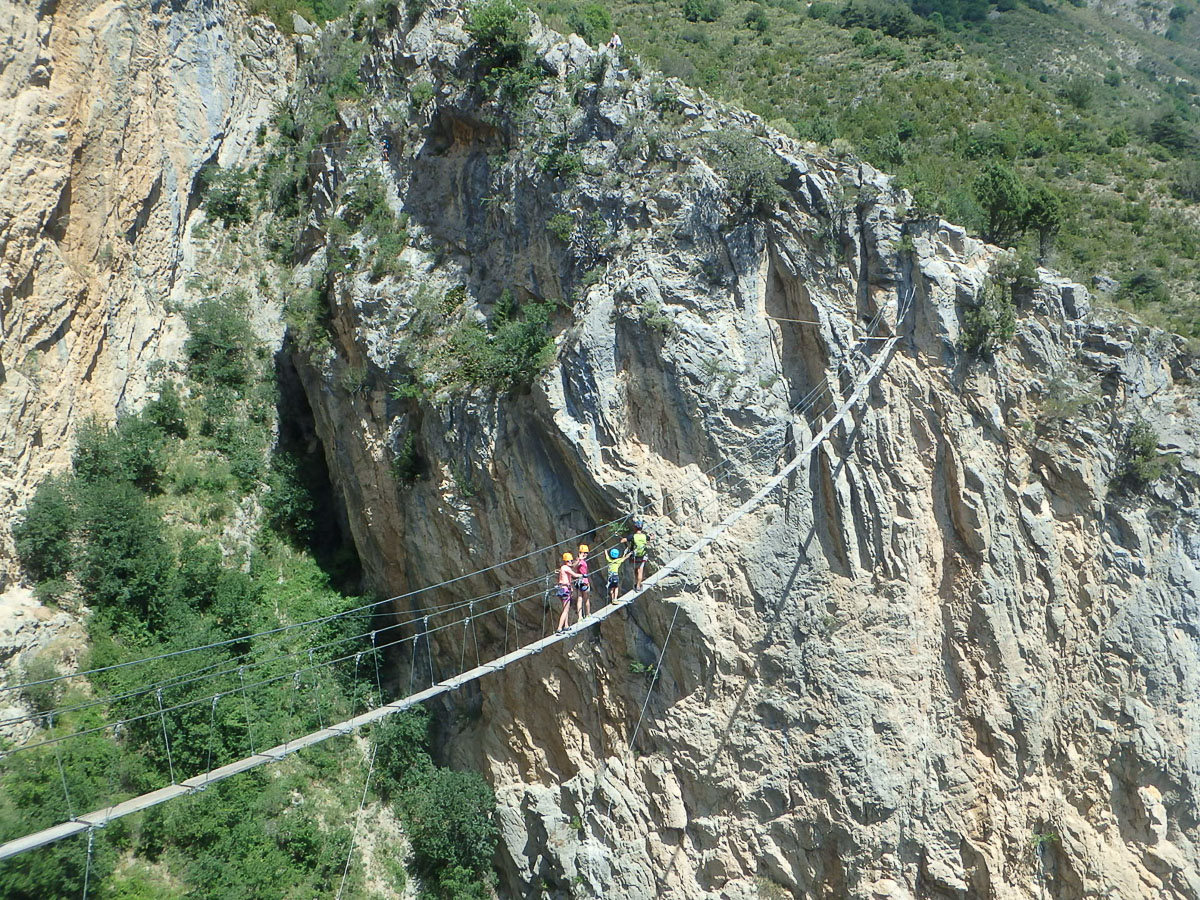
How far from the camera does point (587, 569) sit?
1203 cm

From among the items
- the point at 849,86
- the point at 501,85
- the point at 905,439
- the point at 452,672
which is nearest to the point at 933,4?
the point at 849,86

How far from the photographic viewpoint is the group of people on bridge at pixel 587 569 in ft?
38.7

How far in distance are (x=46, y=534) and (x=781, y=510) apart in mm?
11369

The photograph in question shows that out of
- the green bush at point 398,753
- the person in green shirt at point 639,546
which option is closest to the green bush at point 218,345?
the green bush at point 398,753

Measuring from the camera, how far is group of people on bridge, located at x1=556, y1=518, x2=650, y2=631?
1178 centimetres

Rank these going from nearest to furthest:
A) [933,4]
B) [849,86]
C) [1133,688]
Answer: [1133,688]
[849,86]
[933,4]

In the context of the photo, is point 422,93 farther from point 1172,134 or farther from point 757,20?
point 1172,134

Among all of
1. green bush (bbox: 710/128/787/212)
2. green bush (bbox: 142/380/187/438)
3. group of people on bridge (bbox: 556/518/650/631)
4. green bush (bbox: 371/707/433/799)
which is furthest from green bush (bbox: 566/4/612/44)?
green bush (bbox: 371/707/433/799)

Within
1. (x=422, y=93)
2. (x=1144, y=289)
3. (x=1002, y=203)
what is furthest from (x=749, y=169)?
(x=1144, y=289)

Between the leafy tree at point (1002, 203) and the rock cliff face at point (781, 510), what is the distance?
2499 mm

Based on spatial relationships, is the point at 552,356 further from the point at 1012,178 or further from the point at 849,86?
the point at 849,86

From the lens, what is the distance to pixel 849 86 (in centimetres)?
2275

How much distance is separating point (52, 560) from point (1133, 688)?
53.7 ft

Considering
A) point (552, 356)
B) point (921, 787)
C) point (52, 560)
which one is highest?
point (552, 356)
